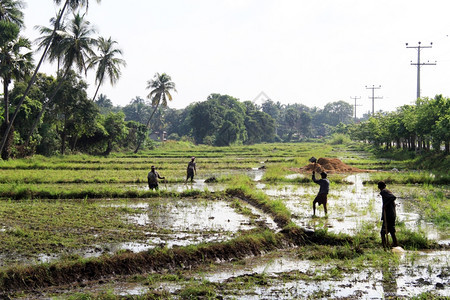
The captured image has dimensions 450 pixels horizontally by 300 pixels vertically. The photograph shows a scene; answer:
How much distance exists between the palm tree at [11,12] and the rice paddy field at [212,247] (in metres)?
14.8

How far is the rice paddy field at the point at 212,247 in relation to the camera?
275 inches

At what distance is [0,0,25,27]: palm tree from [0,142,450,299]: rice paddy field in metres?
14.8

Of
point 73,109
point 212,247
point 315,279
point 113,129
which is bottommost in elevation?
point 315,279

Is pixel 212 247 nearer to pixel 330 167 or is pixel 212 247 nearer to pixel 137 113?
pixel 330 167

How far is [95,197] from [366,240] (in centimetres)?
1059

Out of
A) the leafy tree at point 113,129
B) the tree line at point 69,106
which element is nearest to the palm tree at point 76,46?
the tree line at point 69,106

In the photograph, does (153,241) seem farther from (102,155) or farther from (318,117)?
(318,117)

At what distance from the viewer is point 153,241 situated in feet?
31.6

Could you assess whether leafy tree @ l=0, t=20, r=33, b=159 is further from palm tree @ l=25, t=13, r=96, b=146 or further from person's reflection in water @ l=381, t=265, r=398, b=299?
person's reflection in water @ l=381, t=265, r=398, b=299

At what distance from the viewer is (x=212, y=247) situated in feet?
29.1

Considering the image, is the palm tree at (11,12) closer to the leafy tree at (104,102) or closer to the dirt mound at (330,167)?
the dirt mound at (330,167)

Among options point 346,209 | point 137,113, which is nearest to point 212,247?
point 346,209

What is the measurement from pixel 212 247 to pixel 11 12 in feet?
79.6

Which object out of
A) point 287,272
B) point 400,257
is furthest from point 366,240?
point 287,272
